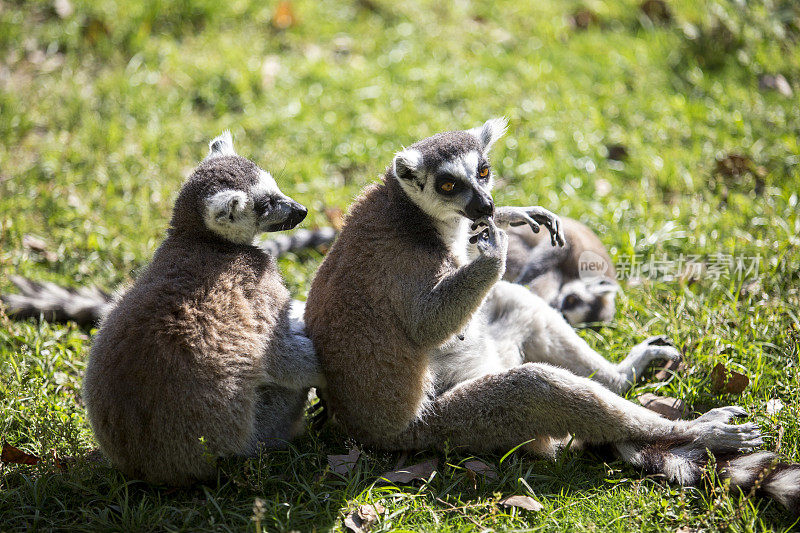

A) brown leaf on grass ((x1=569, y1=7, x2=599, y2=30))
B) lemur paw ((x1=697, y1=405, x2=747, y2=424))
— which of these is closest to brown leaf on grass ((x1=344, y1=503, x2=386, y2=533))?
lemur paw ((x1=697, y1=405, x2=747, y2=424))

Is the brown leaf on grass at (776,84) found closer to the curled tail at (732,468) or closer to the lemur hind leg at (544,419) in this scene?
the lemur hind leg at (544,419)

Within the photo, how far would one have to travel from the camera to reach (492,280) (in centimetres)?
388

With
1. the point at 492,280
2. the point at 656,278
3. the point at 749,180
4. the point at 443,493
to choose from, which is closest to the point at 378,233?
the point at 492,280

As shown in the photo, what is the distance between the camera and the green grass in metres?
3.79

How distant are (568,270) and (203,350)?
10.7ft

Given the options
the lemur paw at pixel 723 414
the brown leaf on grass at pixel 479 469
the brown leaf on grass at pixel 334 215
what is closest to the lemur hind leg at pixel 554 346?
the lemur paw at pixel 723 414

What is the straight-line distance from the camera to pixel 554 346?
4617 mm

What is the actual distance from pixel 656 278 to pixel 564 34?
416 centimetres

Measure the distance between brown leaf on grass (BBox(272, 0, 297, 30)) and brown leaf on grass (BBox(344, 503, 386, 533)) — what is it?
22.0 feet

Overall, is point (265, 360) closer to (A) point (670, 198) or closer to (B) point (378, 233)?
(B) point (378, 233)

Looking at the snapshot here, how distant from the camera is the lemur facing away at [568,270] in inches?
212

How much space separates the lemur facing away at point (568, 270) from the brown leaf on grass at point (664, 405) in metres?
0.97

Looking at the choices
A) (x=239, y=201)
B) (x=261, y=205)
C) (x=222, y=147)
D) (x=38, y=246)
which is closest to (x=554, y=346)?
(x=261, y=205)

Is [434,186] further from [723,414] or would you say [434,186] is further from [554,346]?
[723,414]
